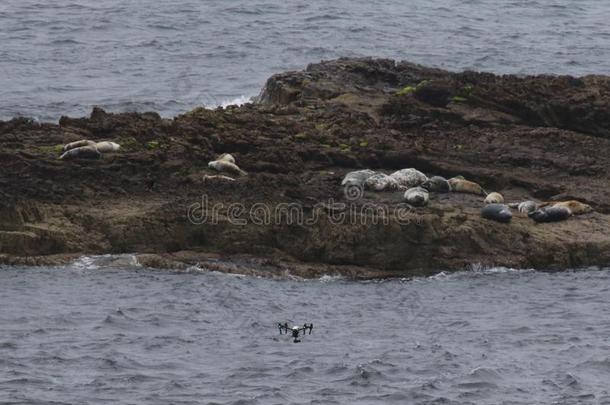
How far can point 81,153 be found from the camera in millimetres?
30328

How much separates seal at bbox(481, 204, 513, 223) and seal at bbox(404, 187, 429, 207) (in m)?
1.12

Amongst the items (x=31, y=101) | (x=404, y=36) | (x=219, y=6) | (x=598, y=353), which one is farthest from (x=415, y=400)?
(x=219, y=6)

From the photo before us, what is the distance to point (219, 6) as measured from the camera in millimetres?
59156

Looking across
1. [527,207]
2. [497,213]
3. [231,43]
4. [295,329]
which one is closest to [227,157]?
[497,213]

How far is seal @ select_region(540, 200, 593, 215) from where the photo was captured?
2995cm

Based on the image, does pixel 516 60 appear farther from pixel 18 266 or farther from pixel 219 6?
pixel 18 266

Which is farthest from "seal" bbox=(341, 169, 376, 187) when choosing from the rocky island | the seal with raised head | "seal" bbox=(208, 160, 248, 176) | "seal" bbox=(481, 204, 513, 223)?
the seal with raised head

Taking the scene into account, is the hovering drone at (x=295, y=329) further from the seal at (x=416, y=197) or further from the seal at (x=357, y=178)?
the seal at (x=357, y=178)

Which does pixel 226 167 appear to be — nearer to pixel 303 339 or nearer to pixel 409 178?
pixel 409 178

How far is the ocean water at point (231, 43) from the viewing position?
44.3 metres

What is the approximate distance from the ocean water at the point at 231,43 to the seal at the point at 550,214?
14412mm

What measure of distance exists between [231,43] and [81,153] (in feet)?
72.7

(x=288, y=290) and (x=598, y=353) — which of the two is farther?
(x=288, y=290)

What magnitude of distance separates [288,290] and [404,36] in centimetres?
2755
